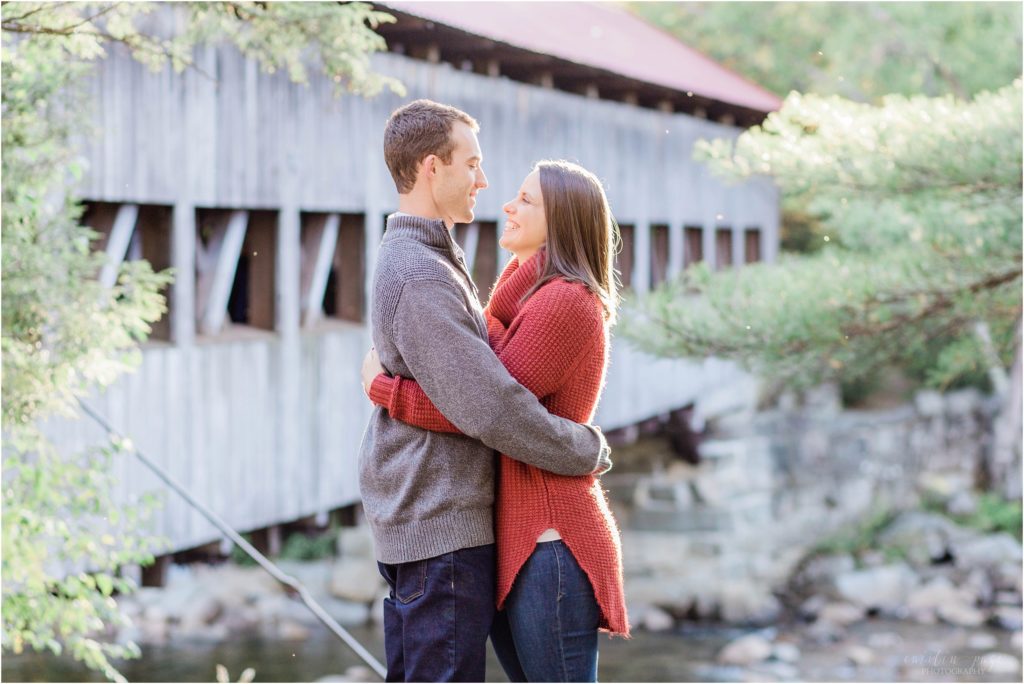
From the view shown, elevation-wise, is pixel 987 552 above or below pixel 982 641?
above

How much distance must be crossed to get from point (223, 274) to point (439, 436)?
17.1ft

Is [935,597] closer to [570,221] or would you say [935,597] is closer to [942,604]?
[942,604]

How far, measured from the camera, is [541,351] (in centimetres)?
239

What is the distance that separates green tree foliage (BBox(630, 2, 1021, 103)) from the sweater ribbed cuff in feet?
44.7

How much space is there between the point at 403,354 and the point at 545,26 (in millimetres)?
8263

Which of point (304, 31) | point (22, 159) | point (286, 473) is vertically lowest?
point (286, 473)

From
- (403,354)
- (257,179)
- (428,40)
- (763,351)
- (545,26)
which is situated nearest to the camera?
(403,354)

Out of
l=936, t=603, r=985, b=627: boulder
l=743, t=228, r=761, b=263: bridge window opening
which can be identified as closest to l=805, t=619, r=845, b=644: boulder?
l=936, t=603, r=985, b=627: boulder

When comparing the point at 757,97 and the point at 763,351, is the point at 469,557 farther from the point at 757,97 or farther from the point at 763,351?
the point at 757,97

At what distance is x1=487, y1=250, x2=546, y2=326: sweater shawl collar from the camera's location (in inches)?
99.2

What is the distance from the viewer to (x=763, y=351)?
6102 mm

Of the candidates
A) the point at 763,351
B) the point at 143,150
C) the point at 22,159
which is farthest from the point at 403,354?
the point at 143,150

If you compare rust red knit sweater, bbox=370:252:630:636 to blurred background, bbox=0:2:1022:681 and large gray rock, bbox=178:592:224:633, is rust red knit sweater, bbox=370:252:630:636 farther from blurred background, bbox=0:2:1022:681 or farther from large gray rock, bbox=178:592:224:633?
large gray rock, bbox=178:592:224:633

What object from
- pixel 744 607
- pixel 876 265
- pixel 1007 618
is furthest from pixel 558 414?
pixel 1007 618
